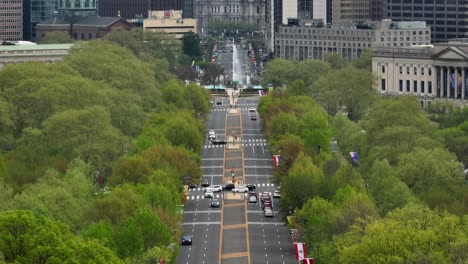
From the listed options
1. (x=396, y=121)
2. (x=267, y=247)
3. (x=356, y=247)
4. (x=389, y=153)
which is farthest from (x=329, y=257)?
(x=396, y=121)

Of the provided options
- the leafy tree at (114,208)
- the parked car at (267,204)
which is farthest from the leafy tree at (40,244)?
the parked car at (267,204)

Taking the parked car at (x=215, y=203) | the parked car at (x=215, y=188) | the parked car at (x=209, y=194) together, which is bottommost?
the parked car at (x=215, y=203)

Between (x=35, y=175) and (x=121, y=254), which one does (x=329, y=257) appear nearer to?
(x=121, y=254)

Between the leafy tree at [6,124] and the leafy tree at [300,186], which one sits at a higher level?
the leafy tree at [6,124]

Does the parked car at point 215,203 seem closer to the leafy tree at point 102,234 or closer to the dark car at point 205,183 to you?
the dark car at point 205,183

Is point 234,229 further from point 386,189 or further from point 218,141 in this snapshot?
point 218,141

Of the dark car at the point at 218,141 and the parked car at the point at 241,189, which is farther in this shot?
the dark car at the point at 218,141

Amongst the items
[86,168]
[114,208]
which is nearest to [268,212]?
[86,168]
